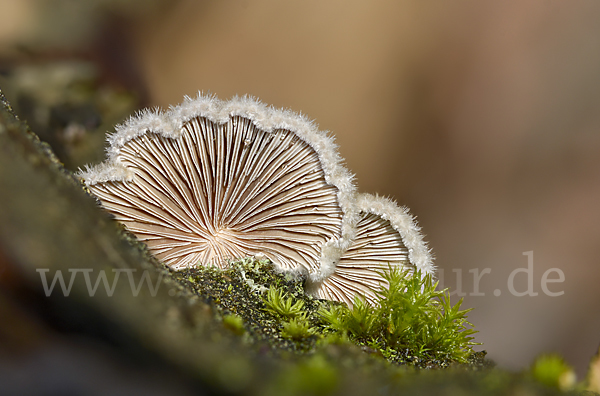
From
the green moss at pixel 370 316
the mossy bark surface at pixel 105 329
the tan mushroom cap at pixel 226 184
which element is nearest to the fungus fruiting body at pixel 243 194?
the tan mushroom cap at pixel 226 184

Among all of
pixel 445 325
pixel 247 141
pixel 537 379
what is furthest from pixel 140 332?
pixel 445 325

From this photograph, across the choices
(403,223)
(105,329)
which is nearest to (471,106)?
(403,223)

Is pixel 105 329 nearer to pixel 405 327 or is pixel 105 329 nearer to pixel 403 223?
pixel 405 327

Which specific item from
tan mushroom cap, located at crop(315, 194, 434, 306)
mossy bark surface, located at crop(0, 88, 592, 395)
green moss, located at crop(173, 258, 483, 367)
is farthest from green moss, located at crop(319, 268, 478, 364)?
mossy bark surface, located at crop(0, 88, 592, 395)

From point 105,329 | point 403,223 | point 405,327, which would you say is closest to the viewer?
point 105,329

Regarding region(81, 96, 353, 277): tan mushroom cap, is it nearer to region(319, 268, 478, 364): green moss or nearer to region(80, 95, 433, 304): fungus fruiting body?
region(80, 95, 433, 304): fungus fruiting body

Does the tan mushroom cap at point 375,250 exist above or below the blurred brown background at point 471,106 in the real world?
below

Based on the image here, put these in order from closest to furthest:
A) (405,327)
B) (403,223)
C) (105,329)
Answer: (105,329)
(405,327)
(403,223)

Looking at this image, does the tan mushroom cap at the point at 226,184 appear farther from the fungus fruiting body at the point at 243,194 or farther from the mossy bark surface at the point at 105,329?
the mossy bark surface at the point at 105,329

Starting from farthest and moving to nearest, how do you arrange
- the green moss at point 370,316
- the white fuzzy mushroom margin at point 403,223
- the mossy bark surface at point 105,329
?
the white fuzzy mushroom margin at point 403,223
the green moss at point 370,316
the mossy bark surface at point 105,329
